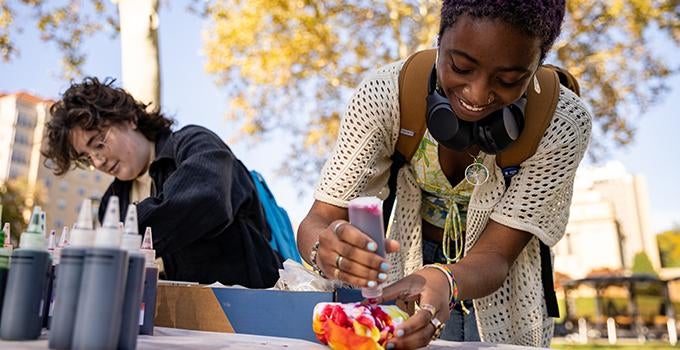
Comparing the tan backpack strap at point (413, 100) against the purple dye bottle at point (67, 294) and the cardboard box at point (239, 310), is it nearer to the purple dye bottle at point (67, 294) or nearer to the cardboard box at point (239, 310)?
the cardboard box at point (239, 310)

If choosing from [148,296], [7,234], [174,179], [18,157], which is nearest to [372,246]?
[148,296]

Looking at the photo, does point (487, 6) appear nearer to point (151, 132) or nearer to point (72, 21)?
point (151, 132)

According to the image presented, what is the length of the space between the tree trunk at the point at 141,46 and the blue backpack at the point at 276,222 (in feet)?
6.08

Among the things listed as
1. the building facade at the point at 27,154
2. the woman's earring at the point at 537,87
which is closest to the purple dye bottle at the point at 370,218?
the woman's earring at the point at 537,87

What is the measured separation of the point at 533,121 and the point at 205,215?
117 cm

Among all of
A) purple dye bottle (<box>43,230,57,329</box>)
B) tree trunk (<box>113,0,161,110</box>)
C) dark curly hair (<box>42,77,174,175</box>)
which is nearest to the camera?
purple dye bottle (<box>43,230,57,329</box>)

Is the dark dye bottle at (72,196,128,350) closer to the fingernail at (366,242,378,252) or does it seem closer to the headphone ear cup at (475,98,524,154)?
the fingernail at (366,242,378,252)

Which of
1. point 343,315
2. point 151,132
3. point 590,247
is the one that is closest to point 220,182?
point 151,132

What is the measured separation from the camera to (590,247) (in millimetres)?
25781

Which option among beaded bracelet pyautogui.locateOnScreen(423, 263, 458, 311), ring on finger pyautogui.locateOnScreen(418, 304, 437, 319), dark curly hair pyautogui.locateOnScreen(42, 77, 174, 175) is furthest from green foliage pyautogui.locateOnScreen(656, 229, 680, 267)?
ring on finger pyautogui.locateOnScreen(418, 304, 437, 319)

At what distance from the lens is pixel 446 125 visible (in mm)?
1576

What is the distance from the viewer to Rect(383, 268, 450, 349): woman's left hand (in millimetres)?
1249

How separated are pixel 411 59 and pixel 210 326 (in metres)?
0.98

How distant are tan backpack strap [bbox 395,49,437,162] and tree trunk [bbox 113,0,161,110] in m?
2.87
